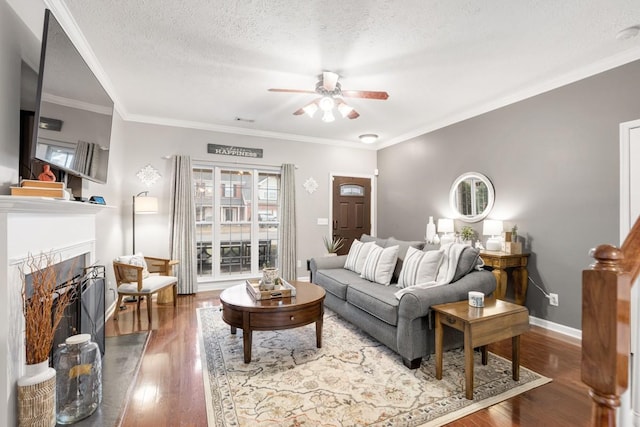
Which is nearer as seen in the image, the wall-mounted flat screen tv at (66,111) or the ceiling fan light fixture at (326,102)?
the wall-mounted flat screen tv at (66,111)

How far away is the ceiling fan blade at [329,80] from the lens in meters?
3.00

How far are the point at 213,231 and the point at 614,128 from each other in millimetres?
5322

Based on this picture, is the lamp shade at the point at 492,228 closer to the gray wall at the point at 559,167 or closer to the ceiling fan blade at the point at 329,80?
the gray wall at the point at 559,167

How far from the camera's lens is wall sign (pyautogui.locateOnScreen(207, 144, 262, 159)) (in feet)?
16.6

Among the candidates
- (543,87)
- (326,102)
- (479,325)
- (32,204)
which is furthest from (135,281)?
(543,87)

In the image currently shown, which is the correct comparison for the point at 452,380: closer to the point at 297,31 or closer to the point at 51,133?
the point at 297,31

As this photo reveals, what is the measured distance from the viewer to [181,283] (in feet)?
15.5

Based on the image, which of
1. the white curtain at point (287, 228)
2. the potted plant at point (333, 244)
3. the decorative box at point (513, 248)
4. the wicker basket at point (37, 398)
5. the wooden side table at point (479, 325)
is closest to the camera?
the wicker basket at point (37, 398)

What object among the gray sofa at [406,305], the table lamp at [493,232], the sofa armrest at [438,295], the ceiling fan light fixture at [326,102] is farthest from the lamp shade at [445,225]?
the ceiling fan light fixture at [326,102]

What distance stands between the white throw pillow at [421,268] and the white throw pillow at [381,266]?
24 centimetres

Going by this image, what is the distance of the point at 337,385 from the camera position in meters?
2.26

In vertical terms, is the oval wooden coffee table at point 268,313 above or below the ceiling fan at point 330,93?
below

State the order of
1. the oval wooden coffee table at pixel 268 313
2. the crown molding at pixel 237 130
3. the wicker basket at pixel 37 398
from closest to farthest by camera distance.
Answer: the wicker basket at pixel 37 398 → the oval wooden coffee table at pixel 268 313 → the crown molding at pixel 237 130

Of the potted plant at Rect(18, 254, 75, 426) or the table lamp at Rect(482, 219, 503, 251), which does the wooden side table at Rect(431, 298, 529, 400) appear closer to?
the table lamp at Rect(482, 219, 503, 251)
